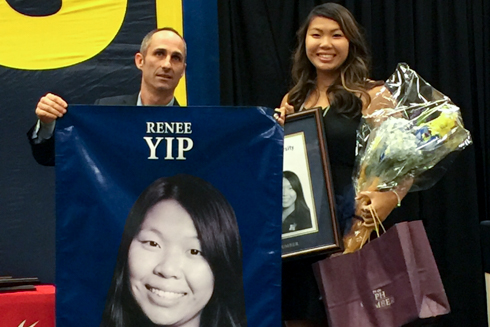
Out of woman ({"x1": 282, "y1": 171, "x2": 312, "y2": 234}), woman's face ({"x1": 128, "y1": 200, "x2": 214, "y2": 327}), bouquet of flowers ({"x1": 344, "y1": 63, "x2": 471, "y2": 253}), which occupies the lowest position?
woman's face ({"x1": 128, "y1": 200, "x2": 214, "y2": 327})

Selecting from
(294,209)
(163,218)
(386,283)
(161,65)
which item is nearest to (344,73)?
(294,209)

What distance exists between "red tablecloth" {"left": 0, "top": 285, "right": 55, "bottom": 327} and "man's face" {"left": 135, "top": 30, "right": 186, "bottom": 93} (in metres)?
0.80

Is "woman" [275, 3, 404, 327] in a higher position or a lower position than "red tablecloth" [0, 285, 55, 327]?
higher

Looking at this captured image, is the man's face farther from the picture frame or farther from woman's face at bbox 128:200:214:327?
woman's face at bbox 128:200:214:327

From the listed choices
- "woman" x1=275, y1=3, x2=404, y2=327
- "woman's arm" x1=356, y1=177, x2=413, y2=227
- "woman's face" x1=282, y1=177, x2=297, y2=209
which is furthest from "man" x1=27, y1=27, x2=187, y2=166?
"woman's arm" x1=356, y1=177, x2=413, y2=227

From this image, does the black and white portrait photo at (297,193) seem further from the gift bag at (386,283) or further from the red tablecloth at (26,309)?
the red tablecloth at (26,309)

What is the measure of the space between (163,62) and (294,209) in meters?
0.66

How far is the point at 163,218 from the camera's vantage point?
192 cm

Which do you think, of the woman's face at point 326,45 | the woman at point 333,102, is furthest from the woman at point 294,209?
the woman's face at point 326,45

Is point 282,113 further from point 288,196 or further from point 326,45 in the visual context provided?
point 326,45

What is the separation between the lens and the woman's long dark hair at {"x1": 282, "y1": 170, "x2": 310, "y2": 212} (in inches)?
90.4

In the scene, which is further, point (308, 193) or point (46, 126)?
point (308, 193)

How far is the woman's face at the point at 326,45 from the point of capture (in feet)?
8.08

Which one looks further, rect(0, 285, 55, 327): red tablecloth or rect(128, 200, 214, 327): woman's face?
rect(0, 285, 55, 327): red tablecloth
